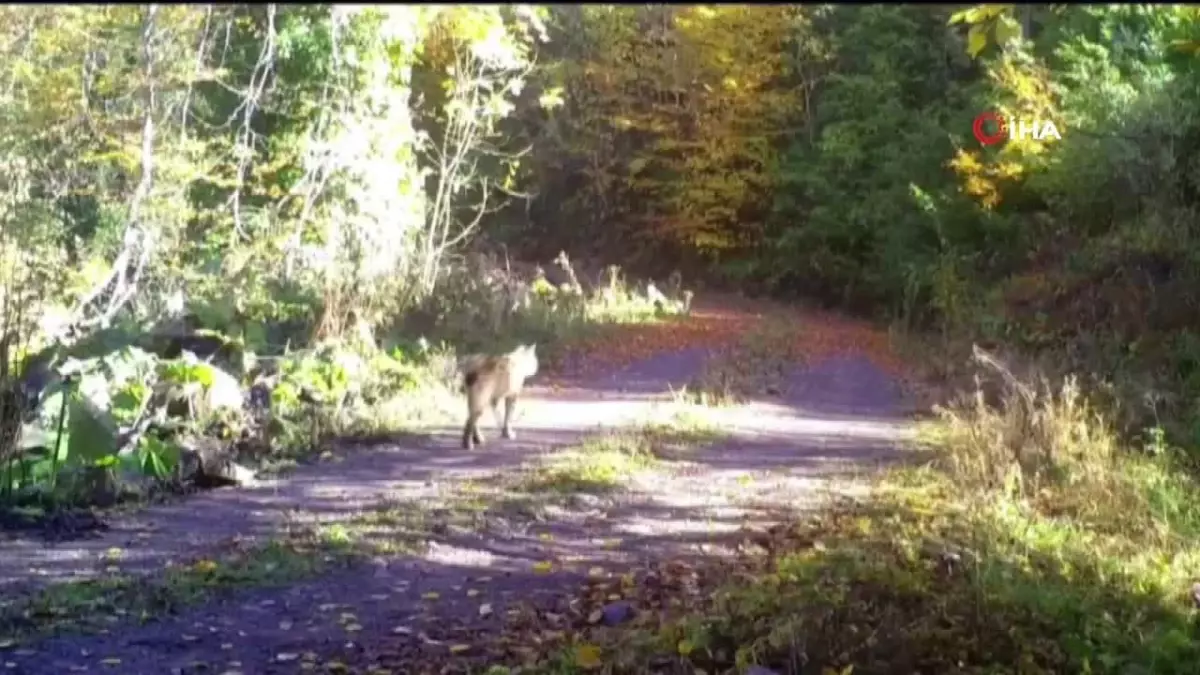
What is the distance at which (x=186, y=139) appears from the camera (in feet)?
54.3

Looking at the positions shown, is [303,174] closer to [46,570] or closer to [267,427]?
[267,427]

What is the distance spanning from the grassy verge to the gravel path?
68 cm

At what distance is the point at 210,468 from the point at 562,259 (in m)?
16.2

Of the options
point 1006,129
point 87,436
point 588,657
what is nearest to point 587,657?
point 588,657

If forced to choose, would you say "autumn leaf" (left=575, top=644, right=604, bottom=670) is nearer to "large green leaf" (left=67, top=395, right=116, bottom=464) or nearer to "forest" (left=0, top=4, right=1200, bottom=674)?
"forest" (left=0, top=4, right=1200, bottom=674)

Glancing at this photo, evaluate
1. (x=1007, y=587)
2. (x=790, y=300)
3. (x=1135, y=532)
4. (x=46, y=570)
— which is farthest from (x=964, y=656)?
(x=790, y=300)

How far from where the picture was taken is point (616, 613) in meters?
6.49

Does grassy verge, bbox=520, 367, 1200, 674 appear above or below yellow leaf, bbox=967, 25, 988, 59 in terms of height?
below

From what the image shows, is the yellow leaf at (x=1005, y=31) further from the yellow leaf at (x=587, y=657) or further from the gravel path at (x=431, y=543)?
the gravel path at (x=431, y=543)

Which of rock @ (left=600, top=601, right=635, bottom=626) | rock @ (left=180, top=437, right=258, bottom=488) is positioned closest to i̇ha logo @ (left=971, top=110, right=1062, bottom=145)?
rock @ (left=180, top=437, right=258, bottom=488)

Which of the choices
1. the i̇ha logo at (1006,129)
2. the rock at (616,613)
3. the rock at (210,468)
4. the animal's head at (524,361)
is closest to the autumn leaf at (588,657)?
the rock at (616,613)

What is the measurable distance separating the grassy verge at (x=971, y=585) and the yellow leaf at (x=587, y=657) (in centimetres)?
1

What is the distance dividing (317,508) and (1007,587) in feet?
15.6

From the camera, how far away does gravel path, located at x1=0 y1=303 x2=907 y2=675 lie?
6.24m
